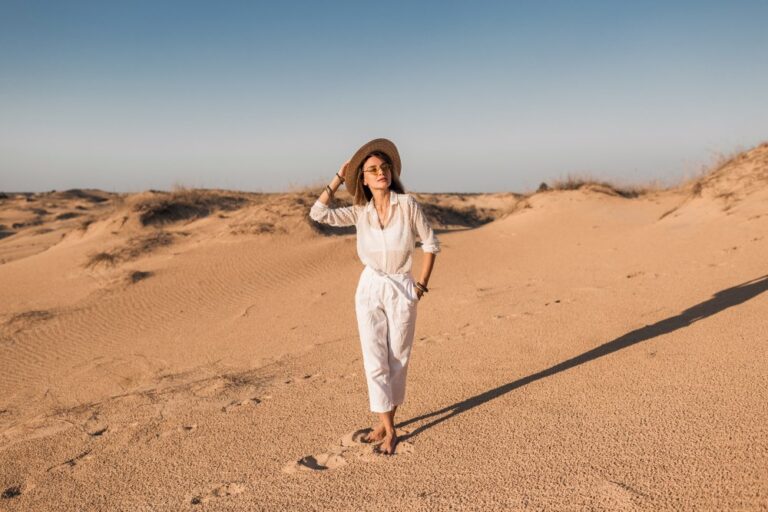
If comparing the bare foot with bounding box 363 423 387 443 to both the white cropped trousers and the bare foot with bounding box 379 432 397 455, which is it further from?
the white cropped trousers

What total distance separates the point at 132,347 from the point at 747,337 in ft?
20.9

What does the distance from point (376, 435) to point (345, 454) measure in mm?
235

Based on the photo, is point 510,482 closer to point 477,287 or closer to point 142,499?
point 142,499

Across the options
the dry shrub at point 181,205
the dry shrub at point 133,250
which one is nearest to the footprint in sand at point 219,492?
the dry shrub at point 133,250

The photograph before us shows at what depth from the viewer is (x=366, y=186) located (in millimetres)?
3531

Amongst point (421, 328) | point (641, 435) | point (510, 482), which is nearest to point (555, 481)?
point (510, 482)

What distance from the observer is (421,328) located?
6469 millimetres

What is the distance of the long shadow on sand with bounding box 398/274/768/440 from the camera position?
12.7 ft

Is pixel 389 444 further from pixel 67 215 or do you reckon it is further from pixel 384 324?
pixel 67 215

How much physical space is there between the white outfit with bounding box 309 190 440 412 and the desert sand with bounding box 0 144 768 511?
47 centimetres

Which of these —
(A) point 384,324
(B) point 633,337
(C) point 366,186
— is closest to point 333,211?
(C) point 366,186

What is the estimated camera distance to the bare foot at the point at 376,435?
137 inches

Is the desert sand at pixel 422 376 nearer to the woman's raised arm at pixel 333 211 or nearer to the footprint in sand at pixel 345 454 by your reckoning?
the footprint in sand at pixel 345 454

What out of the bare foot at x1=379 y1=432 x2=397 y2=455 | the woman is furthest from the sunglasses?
the bare foot at x1=379 y1=432 x2=397 y2=455
